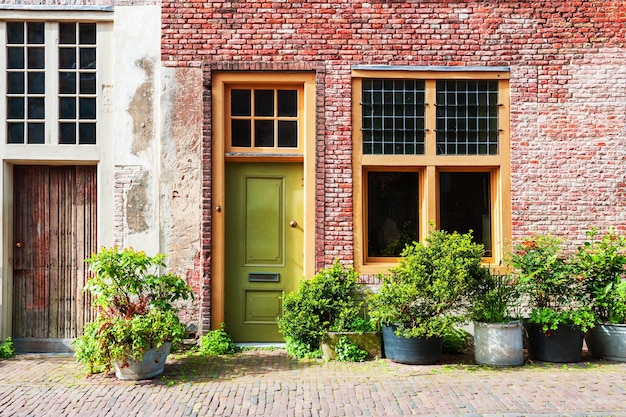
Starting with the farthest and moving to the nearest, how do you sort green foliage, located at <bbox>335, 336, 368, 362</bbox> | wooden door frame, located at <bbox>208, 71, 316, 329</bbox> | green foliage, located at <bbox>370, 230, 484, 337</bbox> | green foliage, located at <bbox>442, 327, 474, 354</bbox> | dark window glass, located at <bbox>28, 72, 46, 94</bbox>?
dark window glass, located at <bbox>28, 72, 46, 94</bbox> < wooden door frame, located at <bbox>208, 71, 316, 329</bbox> < green foliage, located at <bbox>442, 327, 474, 354</bbox> < green foliage, located at <bbox>335, 336, 368, 362</bbox> < green foliage, located at <bbox>370, 230, 484, 337</bbox>

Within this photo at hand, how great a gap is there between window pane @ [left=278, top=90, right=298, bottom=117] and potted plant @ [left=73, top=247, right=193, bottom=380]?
2655 millimetres

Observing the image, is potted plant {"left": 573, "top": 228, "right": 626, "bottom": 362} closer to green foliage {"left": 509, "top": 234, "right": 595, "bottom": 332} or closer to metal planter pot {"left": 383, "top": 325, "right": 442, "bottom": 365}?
green foliage {"left": 509, "top": 234, "right": 595, "bottom": 332}

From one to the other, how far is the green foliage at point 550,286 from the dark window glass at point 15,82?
680 centimetres

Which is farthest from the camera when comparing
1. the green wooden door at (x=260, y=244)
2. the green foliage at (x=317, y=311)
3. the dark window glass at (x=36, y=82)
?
the green wooden door at (x=260, y=244)

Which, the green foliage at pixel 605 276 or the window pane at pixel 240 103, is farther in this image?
the window pane at pixel 240 103

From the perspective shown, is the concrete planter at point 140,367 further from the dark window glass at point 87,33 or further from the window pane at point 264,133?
the dark window glass at point 87,33

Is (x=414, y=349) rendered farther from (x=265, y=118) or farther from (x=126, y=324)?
(x=265, y=118)

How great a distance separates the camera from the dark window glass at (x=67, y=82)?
762 centimetres

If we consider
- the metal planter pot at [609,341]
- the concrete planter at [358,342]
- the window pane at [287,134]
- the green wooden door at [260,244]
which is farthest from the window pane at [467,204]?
the window pane at [287,134]

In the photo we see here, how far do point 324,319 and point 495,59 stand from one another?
13.6ft

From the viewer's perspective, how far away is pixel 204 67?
24.7ft

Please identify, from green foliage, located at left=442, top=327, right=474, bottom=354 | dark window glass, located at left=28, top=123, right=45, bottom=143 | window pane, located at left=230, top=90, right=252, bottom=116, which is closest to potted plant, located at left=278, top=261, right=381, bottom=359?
green foliage, located at left=442, top=327, right=474, bottom=354

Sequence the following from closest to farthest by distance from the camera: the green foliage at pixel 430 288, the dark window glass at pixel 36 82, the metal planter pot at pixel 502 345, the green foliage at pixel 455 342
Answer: the green foliage at pixel 430 288
the metal planter pot at pixel 502 345
the green foliage at pixel 455 342
the dark window glass at pixel 36 82

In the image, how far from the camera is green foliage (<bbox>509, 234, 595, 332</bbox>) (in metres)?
6.66
